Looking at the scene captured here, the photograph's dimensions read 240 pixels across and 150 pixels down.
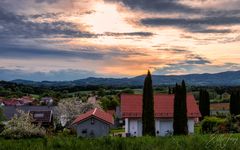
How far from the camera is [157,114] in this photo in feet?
178

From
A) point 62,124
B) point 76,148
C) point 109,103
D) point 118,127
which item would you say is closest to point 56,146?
point 76,148

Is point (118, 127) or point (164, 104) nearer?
point (164, 104)

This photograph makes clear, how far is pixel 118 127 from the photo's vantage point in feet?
262

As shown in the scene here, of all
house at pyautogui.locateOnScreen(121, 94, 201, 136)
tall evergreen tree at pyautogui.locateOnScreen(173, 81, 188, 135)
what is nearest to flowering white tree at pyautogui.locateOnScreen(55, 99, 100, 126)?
house at pyautogui.locateOnScreen(121, 94, 201, 136)

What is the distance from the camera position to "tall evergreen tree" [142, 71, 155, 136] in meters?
44.7

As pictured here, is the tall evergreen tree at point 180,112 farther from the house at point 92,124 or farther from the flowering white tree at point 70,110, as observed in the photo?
the flowering white tree at point 70,110

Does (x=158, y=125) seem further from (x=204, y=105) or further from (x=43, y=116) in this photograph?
(x=43, y=116)

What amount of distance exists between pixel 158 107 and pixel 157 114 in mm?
1602

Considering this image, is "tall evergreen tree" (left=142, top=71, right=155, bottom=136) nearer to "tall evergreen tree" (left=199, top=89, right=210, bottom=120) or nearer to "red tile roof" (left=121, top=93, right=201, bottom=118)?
"red tile roof" (left=121, top=93, right=201, bottom=118)

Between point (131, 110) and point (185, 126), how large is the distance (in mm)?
10839

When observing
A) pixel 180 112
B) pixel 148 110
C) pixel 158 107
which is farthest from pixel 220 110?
pixel 148 110

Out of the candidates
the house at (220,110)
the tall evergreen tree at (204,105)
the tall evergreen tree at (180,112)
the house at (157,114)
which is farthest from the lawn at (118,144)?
the house at (220,110)

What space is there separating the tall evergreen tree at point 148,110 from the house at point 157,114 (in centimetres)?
788

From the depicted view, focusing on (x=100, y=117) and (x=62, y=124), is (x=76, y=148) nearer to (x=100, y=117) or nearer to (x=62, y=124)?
(x=100, y=117)
